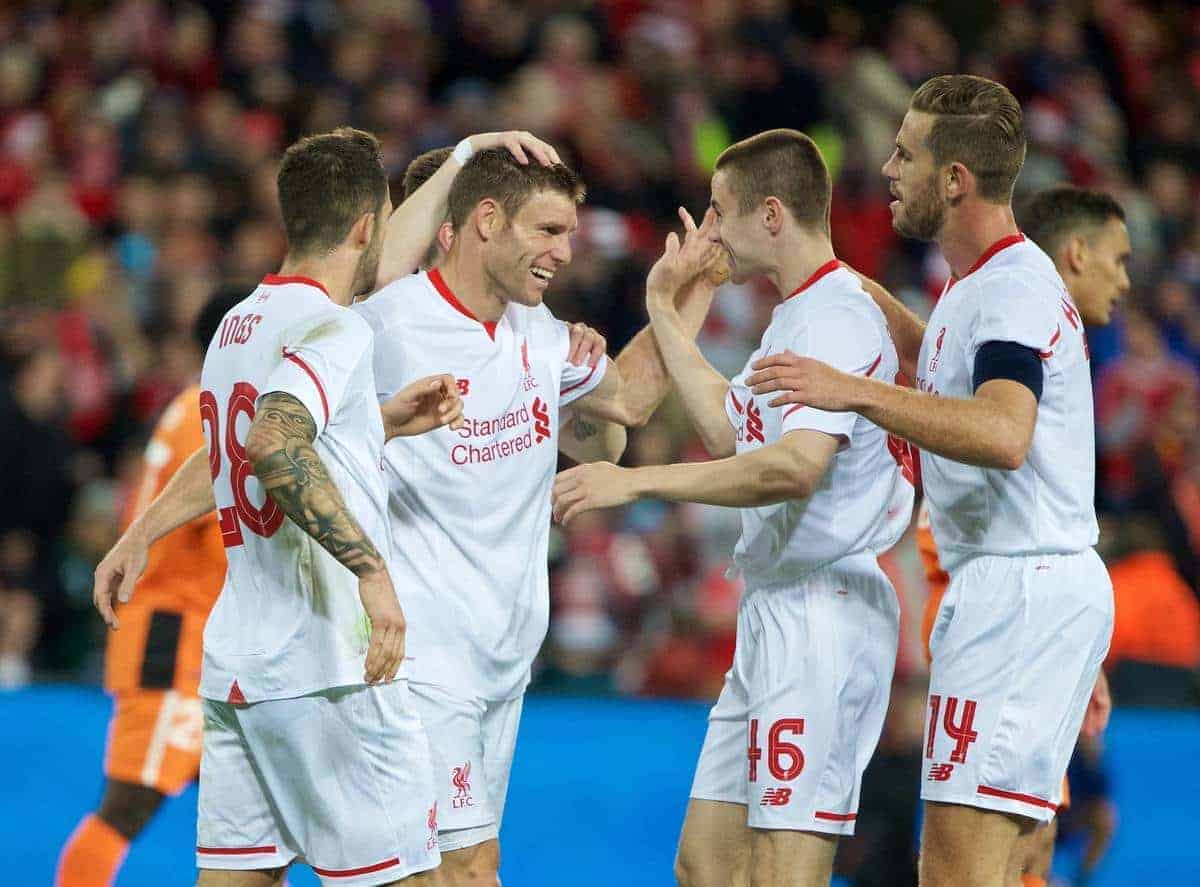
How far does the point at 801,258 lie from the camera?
5.23 meters

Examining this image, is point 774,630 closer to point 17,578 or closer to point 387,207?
point 387,207

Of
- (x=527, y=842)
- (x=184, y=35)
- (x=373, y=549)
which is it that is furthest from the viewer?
(x=184, y=35)

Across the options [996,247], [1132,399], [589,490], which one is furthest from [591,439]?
[1132,399]

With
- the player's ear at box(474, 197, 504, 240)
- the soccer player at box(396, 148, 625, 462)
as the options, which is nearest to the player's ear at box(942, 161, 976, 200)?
the soccer player at box(396, 148, 625, 462)

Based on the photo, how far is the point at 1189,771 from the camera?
826 centimetres

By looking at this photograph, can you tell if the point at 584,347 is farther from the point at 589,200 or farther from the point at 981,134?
the point at 589,200

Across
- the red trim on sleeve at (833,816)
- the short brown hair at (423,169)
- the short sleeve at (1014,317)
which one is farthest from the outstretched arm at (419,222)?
the red trim on sleeve at (833,816)

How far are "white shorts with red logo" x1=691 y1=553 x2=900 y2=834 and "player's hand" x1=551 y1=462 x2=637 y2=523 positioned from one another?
69 cm

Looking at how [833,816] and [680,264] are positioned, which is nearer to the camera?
[833,816]

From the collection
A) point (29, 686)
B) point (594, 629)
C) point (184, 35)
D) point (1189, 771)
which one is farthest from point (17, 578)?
point (1189, 771)

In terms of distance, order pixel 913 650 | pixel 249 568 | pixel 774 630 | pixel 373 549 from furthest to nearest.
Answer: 1. pixel 913 650
2. pixel 774 630
3. pixel 249 568
4. pixel 373 549

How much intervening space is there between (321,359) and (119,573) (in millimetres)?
1116

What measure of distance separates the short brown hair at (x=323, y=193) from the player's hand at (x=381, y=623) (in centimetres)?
97

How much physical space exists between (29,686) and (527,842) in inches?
96.5
